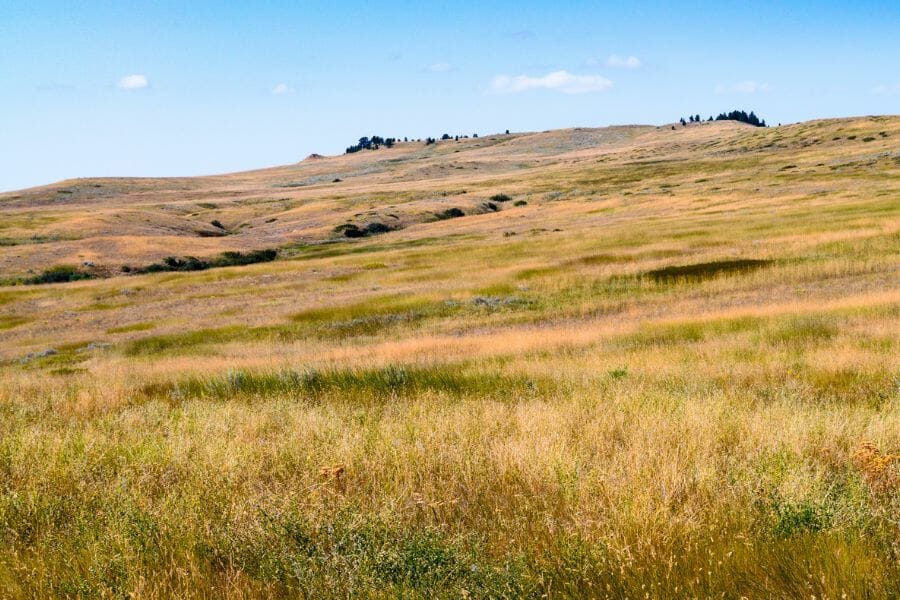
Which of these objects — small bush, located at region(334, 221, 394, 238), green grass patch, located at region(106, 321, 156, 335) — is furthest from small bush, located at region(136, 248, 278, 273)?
green grass patch, located at region(106, 321, 156, 335)

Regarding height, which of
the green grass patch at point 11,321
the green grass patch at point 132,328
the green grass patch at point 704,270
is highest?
the green grass patch at point 704,270

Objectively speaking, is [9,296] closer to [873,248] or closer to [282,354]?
[282,354]

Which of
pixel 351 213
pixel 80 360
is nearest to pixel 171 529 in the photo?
pixel 80 360

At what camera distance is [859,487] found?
4.28 meters

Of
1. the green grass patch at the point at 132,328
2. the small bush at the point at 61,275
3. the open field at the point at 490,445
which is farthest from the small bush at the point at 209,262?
the green grass patch at the point at 132,328

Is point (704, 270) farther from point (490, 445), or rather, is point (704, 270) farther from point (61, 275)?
point (61, 275)

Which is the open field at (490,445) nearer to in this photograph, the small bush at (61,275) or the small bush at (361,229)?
the small bush at (61,275)

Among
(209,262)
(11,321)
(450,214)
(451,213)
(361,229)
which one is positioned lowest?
(11,321)

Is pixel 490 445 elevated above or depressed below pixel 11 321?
above

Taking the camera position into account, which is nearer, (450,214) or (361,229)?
(361,229)

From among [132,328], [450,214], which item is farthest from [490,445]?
[450,214]

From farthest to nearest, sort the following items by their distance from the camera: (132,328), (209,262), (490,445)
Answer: (209,262), (132,328), (490,445)

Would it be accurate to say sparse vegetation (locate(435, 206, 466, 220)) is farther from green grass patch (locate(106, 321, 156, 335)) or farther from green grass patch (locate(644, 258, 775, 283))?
green grass patch (locate(106, 321, 156, 335))

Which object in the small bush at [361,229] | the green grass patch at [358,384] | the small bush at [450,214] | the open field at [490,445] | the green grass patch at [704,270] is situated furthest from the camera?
the small bush at [450,214]
